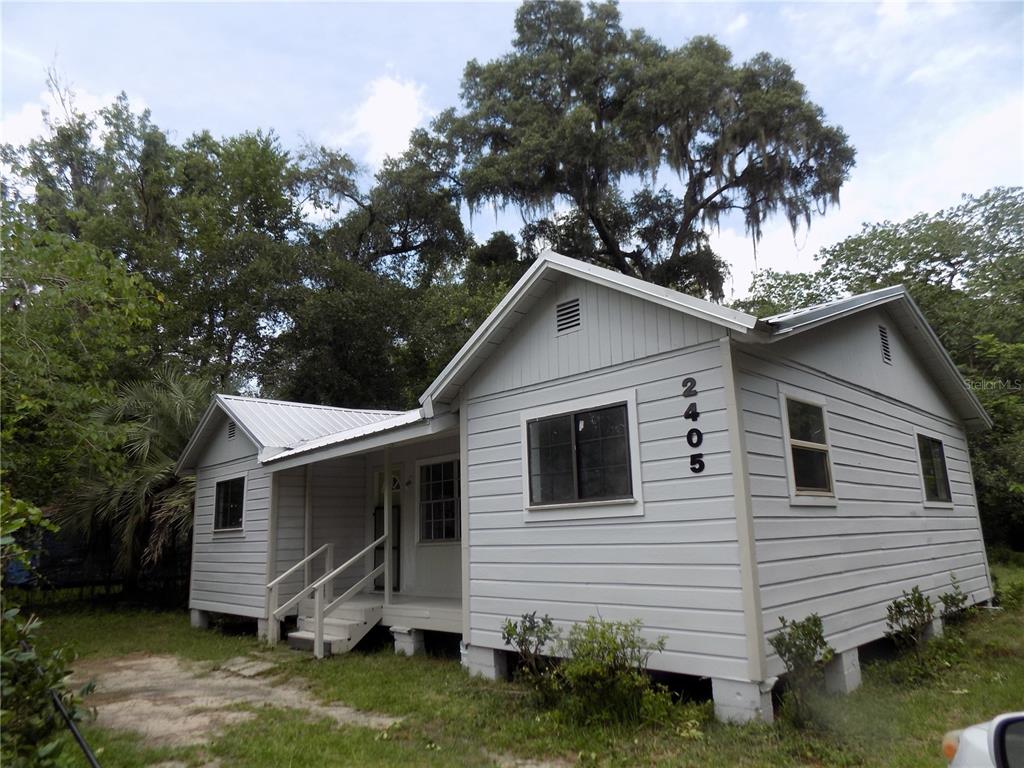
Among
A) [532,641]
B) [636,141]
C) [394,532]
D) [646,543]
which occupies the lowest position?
[532,641]

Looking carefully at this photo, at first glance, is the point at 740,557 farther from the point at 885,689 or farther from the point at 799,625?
the point at 885,689

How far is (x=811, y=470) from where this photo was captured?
7051 millimetres

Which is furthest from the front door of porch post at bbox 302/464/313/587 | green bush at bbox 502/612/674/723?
green bush at bbox 502/612/674/723

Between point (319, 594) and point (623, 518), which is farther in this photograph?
point (319, 594)

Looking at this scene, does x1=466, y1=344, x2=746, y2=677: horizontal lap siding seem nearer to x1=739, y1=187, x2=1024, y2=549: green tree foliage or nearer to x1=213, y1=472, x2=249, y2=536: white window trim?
x1=213, y1=472, x2=249, y2=536: white window trim

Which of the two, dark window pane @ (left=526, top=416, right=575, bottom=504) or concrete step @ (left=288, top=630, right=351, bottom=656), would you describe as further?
concrete step @ (left=288, top=630, right=351, bottom=656)

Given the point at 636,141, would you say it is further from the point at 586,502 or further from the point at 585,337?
the point at 586,502

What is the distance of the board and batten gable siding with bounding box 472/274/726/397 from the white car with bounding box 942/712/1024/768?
12.9 ft

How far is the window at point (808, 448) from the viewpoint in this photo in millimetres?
6812

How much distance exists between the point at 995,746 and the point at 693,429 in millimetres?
3888

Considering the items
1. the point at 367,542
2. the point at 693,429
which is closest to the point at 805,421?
the point at 693,429

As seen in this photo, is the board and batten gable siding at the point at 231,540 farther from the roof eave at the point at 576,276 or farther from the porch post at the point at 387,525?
the roof eave at the point at 576,276

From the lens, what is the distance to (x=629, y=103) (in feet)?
69.9

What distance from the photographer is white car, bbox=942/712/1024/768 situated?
2414 mm
